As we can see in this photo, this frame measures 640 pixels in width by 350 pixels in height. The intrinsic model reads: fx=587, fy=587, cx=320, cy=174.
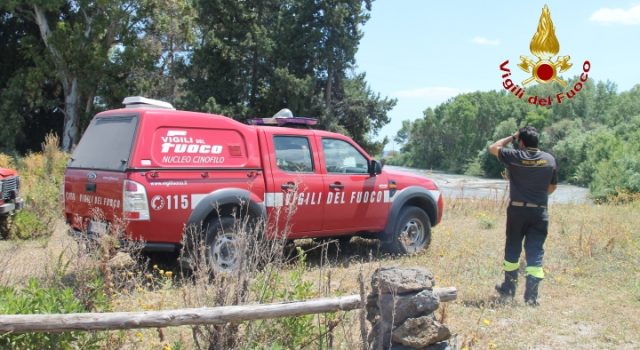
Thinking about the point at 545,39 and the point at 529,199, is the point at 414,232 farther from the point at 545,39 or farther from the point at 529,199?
the point at 545,39

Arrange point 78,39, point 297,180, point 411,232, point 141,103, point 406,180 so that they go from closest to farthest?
point 141,103, point 297,180, point 406,180, point 411,232, point 78,39

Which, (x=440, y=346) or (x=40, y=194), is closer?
(x=440, y=346)

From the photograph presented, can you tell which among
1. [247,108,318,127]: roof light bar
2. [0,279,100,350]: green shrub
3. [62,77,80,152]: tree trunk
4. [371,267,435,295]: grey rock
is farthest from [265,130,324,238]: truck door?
[62,77,80,152]: tree trunk

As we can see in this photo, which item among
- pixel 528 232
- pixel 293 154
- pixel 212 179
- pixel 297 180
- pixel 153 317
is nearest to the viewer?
pixel 153 317

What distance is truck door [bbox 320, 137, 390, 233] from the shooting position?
749cm

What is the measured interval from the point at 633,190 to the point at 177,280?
1816cm

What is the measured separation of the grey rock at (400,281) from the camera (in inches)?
151

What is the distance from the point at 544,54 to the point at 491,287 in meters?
5.60

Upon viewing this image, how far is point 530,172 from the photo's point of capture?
6109mm

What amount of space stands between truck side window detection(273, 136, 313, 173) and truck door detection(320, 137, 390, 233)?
242mm

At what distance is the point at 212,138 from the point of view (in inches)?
257

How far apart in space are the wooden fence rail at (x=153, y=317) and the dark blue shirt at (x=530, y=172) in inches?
126

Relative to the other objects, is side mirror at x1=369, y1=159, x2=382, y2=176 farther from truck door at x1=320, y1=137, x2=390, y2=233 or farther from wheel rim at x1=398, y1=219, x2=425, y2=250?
wheel rim at x1=398, y1=219, x2=425, y2=250

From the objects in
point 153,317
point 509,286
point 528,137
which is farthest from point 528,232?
point 153,317
